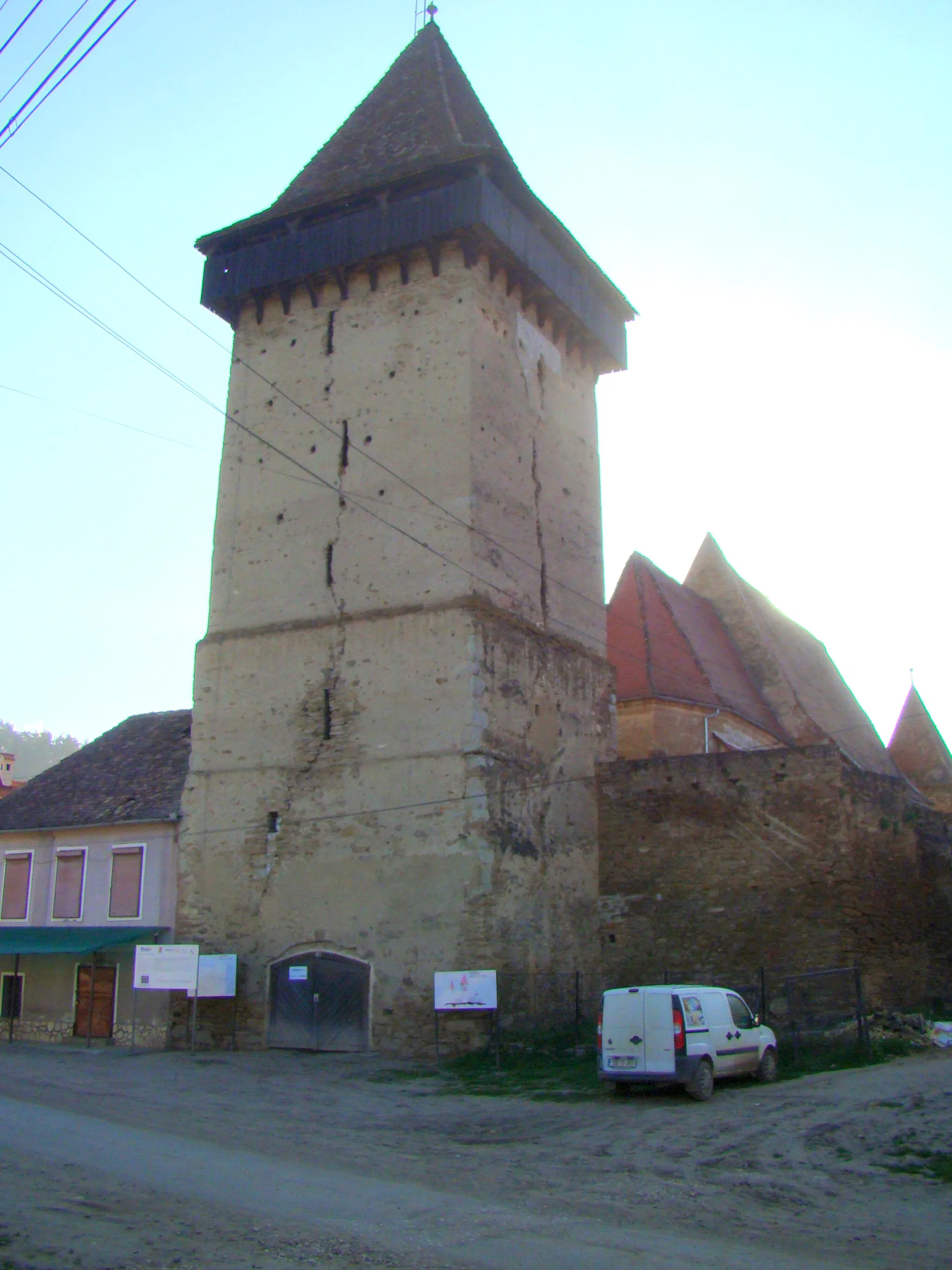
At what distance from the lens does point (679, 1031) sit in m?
13.7

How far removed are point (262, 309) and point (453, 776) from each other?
11.5 meters

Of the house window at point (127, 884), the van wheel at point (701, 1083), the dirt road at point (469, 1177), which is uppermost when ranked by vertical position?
the house window at point (127, 884)

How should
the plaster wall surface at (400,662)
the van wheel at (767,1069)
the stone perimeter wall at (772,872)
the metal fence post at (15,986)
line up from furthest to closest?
the metal fence post at (15,986)
the stone perimeter wall at (772,872)
the plaster wall surface at (400,662)
the van wheel at (767,1069)

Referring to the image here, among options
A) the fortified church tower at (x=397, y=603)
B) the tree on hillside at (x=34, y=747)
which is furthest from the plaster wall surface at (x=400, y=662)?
the tree on hillside at (x=34, y=747)

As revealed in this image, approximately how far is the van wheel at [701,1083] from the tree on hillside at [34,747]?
5381 inches

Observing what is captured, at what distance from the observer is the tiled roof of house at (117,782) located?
934 inches

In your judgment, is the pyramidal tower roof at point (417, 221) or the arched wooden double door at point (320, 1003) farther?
the pyramidal tower roof at point (417, 221)

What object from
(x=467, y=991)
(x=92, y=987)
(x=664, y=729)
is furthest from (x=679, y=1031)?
(x=92, y=987)

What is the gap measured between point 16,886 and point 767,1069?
17134 millimetres

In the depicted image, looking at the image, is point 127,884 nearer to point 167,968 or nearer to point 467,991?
point 167,968

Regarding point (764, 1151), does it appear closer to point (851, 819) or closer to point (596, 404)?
point (851, 819)

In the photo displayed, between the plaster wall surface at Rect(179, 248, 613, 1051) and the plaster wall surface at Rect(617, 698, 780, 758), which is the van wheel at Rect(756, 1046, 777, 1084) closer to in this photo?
the plaster wall surface at Rect(179, 248, 613, 1051)

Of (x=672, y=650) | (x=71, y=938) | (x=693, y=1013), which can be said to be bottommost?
(x=693, y=1013)

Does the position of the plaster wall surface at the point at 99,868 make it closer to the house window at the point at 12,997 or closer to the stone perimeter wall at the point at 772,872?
the house window at the point at 12,997
